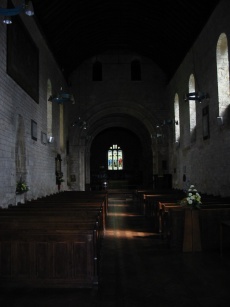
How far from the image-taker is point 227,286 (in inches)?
179

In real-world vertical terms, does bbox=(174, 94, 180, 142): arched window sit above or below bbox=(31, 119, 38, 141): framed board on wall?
above

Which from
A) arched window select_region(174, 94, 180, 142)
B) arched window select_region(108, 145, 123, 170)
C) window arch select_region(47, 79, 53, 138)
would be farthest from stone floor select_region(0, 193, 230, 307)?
arched window select_region(108, 145, 123, 170)

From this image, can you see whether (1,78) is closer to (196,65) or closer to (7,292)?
(7,292)

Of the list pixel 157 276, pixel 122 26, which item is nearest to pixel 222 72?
pixel 122 26

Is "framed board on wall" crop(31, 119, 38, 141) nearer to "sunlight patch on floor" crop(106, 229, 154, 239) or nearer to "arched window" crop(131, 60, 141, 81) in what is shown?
"sunlight patch on floor" crop(106, 229, 154, 239)

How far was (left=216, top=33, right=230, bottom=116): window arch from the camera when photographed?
10.3m

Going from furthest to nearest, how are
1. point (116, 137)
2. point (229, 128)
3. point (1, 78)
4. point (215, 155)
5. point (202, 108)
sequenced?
point (116, 137) → point (202, 108) → point (215, 155) → point (229, 128) → point (1, 78)

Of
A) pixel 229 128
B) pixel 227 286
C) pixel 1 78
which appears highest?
pixel 1 78

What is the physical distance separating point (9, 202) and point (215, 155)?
21.1ft

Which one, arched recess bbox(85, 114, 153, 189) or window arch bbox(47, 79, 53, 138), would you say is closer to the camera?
window arch bbox(47, 79, 53, 138)

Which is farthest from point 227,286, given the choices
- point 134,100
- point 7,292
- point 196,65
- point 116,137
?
point 116,137

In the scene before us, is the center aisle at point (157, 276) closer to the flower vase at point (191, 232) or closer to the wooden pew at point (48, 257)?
the flower vase at point (191, 232)

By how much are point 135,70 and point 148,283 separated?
673 inches

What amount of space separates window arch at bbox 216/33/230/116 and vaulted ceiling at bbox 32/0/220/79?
3.61 ft
